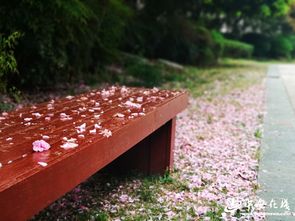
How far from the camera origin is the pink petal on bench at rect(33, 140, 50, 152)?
2254 millimetres

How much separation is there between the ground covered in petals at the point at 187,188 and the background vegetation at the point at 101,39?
1688mm

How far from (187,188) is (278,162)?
1173 millimetres

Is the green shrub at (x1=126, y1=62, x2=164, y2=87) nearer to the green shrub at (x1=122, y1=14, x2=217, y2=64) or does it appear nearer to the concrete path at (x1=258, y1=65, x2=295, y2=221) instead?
the green shrub at (x1=122, y1=14, x2=217, y2=64)

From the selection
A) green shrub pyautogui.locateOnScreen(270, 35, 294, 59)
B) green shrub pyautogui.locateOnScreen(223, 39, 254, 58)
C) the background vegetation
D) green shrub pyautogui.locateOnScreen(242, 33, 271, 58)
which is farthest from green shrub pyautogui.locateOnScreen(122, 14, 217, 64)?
green shrub pyautogui.locateOnScreen(270, 35, 294, 59)

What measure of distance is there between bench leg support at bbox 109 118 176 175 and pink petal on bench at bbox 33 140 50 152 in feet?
6.41

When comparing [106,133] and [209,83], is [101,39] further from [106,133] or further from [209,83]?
[106,133]

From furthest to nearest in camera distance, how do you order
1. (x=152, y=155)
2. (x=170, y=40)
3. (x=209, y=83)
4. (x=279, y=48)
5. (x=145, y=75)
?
(x=279, y=48), (x=170, y=40), (x=209, y=83), (x=145, y=75), (x=152, y=155)

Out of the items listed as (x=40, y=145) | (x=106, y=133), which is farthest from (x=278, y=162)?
(x=40, y=145)

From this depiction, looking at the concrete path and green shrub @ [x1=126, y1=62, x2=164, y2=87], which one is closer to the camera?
the concrete path

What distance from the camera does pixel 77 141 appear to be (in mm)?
2416

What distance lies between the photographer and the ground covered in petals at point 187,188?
326cm

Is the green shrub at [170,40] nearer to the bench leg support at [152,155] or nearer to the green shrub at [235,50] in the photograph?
the green shrub at [235,50]

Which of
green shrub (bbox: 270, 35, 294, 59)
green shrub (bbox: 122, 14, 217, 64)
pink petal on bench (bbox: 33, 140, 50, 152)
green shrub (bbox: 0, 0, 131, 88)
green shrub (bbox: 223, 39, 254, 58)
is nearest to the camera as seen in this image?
pink petal on bench (bbox: 33, 140, 50, 152)

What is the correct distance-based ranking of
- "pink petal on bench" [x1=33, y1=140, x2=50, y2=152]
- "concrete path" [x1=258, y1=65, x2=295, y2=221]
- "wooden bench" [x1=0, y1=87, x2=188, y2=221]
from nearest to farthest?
"wooden bench" [x1=0, y1=87, x2=188, y2=221], "pink petal on bench" [x1=33, y1=140, x2=50, y2=152], "concrete path" [x1=258, y1=65, x2=295, y2=221]
